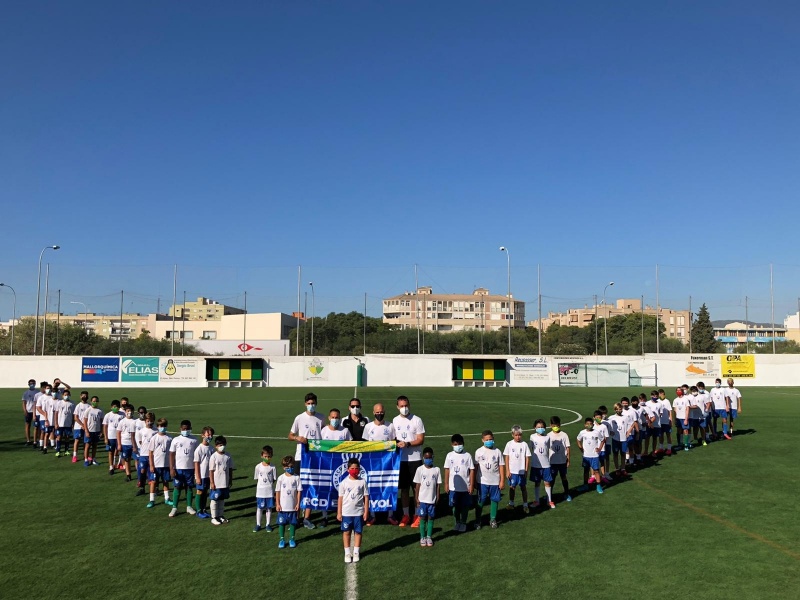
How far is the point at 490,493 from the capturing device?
12070 millimetres

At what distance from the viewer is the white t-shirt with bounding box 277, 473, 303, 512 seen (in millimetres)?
10953

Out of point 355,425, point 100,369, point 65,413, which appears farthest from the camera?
point 100,369

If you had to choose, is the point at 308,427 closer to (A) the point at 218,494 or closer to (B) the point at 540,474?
(A) the point at 218,494

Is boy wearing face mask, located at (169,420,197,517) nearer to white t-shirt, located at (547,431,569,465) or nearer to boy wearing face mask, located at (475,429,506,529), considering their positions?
boy wearing face mask, located at (475,429,506,529)

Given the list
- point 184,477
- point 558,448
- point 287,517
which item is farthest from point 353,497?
point 558,448

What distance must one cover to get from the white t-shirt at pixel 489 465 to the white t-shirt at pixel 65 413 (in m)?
14.0

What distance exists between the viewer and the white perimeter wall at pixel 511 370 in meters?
55.7

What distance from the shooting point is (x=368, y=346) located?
7625 cm

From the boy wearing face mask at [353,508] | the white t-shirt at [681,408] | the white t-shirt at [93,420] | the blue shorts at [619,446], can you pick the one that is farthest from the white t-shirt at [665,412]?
the white t-shirt at [93,420]

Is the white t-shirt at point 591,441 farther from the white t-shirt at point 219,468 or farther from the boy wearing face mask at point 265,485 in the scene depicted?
the white t-shirt at point 219,468

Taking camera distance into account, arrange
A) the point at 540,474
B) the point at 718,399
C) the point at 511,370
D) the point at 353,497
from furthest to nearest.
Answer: the point at 511,370
the point at 718,399
the point at 540,474
the point at 353,497

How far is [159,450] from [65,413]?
26.0 feet

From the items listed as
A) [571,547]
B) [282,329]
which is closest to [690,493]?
[571,547]

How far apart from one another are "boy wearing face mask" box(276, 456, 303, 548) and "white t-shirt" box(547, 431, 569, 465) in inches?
226
